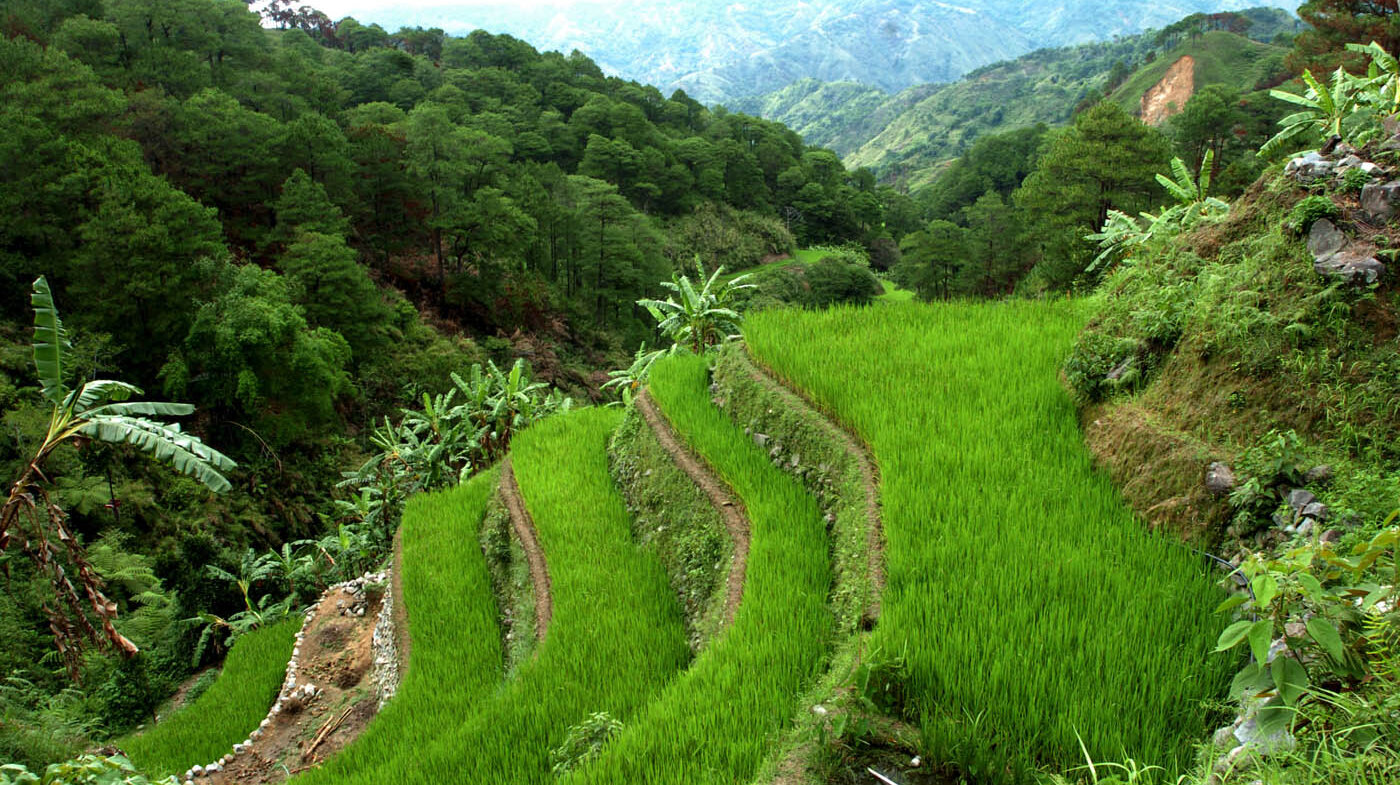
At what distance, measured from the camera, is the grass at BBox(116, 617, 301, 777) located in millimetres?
7562

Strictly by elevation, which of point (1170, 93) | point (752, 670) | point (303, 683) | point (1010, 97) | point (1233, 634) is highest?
point (1010, 97)

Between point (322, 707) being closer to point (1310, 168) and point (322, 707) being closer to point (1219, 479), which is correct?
point (1219, 479)

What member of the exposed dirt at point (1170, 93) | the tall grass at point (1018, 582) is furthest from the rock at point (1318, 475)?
the exposed dirt at point (1170, 93)

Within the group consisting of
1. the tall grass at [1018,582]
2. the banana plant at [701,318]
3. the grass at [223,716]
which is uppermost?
the banana plant at [701,318]

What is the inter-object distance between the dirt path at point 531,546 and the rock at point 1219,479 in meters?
4.40

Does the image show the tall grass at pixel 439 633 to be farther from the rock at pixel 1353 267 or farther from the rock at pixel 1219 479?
the rock at pixel 1353 267

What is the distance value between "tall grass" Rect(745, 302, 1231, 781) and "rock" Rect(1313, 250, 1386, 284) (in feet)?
5.27

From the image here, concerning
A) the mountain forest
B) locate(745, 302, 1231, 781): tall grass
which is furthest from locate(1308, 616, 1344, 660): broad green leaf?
locate(745, 302, 1231, 781): tall grass

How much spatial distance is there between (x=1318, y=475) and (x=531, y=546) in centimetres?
598

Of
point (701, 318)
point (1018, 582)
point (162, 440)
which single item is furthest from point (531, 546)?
point (1018, 582)

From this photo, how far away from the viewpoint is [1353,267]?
389 centimetres

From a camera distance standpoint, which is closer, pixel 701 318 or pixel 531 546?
pixel 531 546

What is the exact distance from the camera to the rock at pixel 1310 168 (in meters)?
4.46

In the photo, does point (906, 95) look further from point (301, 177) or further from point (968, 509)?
point (968, 509)
